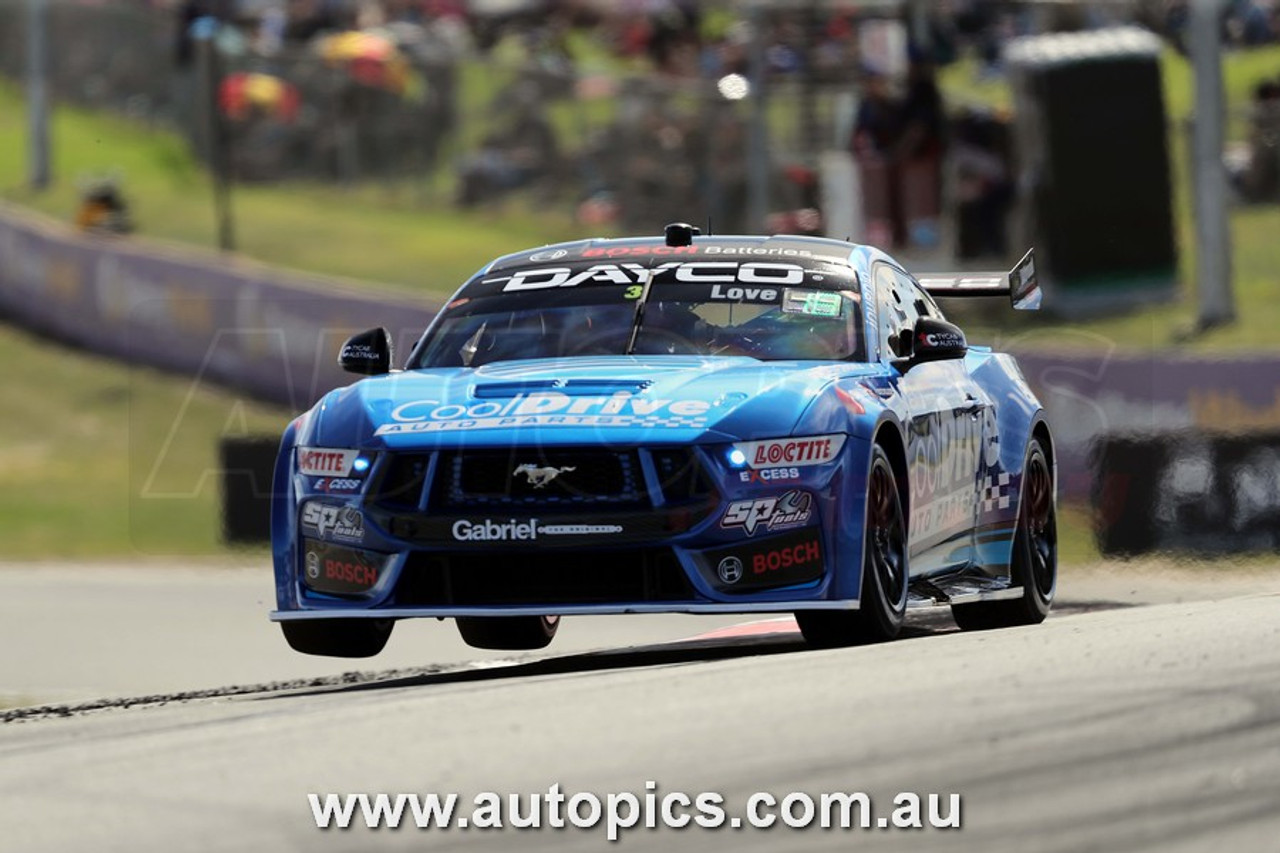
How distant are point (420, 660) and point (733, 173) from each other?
14.4m

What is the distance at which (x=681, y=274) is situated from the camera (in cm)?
907

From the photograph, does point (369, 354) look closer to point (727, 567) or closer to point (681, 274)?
point (681, 274)

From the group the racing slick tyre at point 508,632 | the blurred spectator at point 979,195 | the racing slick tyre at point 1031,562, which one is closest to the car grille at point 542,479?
the racing slick tyre at point 508,632

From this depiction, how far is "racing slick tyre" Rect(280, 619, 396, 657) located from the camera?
8.53 metres

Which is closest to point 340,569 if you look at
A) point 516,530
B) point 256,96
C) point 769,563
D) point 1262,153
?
point 516,530

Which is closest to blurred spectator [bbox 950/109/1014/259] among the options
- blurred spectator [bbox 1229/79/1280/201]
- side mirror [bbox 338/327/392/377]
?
blurred spectator [bbox 1229/79/1280/201]

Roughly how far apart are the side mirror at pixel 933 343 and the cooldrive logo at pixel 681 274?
0.46 meters

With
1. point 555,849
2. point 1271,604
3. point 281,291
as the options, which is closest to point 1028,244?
point 281,291

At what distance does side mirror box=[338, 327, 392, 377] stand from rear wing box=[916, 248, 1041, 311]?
2.45 metres

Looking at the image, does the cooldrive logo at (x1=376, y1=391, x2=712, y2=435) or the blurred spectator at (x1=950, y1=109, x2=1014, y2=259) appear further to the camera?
the blurred spectator at (x1=950, y1=109, x2=1014, y2=259)

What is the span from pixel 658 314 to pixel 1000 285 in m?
2.02

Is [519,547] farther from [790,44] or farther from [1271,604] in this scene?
[790,44]

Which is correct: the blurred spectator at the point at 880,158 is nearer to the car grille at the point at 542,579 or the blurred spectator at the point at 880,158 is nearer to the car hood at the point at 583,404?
the car hood at the point at 583,404

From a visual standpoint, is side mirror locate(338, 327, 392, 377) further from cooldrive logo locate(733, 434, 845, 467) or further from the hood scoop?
cooldrive logo locate(733, 434, 845, 467)
